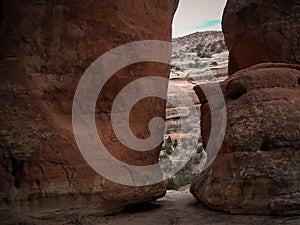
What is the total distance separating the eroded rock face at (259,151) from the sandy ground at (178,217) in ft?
0.56

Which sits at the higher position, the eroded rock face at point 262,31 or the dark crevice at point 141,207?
the eroded rock face at point 262,31

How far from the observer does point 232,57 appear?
31.6ft

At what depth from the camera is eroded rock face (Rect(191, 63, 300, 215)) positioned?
5.40 m

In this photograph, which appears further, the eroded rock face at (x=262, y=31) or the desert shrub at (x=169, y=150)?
the desert shrub at (x=169, y=150)

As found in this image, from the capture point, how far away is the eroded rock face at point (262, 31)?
8039mm

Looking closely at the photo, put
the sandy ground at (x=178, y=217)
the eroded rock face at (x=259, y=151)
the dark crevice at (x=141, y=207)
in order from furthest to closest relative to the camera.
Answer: the dark crevice at (x=141, y=207) < the eroded rock face at (x=259, y=151) < the sandy ground at (x=178, y=217)

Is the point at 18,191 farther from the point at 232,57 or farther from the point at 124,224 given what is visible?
the point at 232,57

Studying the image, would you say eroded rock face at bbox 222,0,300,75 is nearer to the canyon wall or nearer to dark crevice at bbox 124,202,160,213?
the canyon wall

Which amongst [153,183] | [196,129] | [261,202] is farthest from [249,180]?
[196,129]

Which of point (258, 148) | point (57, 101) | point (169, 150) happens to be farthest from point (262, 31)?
point (169, 150)

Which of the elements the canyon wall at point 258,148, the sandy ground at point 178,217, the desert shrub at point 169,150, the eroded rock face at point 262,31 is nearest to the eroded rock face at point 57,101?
the sandy ground at point 178,217

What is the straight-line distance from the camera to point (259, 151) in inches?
226

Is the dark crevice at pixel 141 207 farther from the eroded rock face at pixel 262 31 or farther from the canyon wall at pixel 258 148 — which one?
the eroded rock face at pixel 262 31

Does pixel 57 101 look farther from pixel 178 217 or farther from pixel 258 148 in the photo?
pixel 258 148
